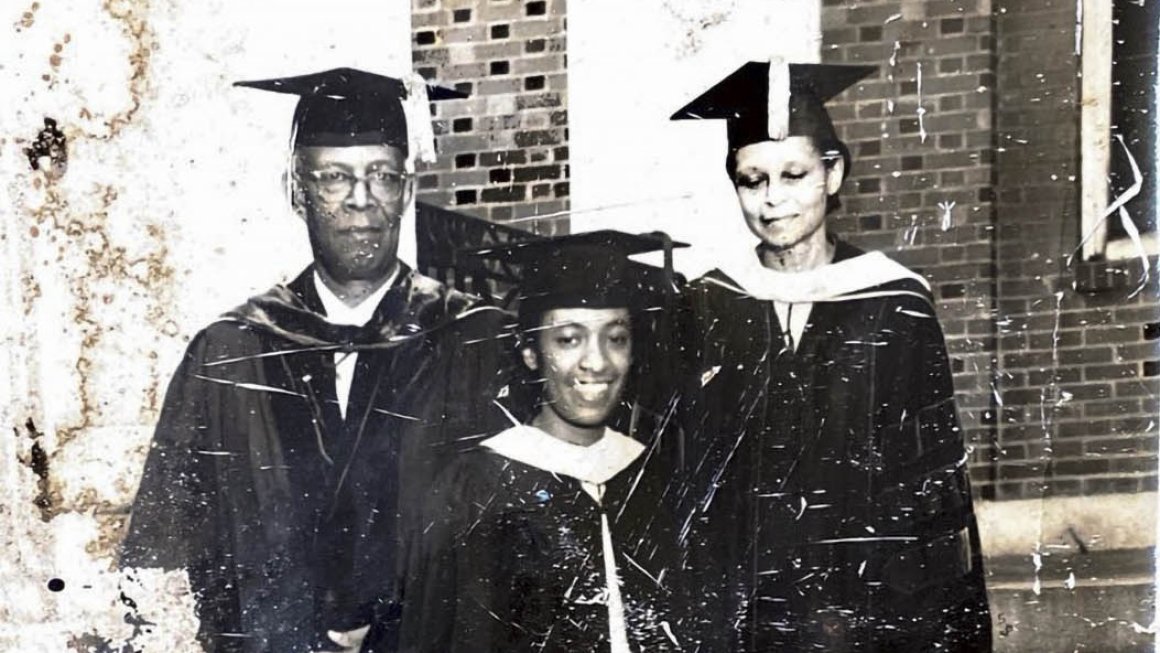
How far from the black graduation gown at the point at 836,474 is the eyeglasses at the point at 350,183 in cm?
97

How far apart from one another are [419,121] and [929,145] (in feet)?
5.09

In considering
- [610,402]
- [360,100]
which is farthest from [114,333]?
[610,402]

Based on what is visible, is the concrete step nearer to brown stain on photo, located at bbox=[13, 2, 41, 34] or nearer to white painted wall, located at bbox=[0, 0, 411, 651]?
white painted wall, located at bbox=[0, 0, 411, 651]

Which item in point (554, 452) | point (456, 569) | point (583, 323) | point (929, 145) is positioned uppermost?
point (929, 145)

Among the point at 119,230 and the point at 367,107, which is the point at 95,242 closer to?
the point at 119,230

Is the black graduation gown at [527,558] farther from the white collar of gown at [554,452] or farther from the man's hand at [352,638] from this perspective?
the man's hand at [352,638]

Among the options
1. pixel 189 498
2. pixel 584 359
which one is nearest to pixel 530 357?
pixel 584 359

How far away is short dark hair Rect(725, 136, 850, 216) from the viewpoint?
3352mm

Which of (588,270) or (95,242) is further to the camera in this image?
(95,242)

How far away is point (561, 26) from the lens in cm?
342

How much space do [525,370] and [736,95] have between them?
1.05m

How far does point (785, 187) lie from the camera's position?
3.37 meters

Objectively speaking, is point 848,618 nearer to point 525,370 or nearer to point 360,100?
point 525,370

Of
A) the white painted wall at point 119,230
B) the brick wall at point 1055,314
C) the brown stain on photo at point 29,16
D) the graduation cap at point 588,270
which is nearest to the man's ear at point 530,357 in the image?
the graduation cap at point 588,270
